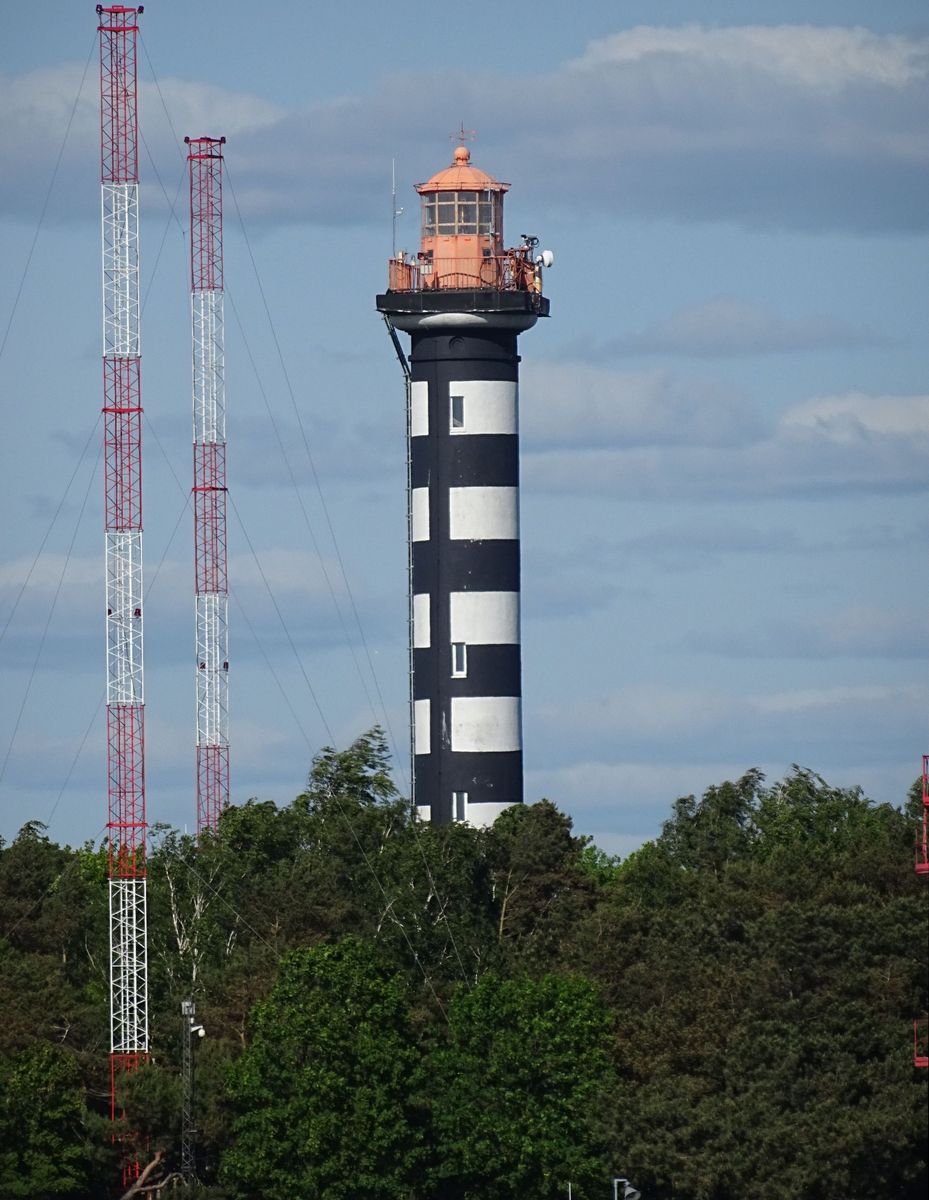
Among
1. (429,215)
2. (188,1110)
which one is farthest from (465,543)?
(188,1110)

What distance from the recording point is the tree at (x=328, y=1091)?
102 metres

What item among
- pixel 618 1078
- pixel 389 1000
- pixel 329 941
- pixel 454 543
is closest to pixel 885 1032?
pixel 618 1078

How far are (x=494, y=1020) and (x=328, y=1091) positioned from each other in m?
5.13

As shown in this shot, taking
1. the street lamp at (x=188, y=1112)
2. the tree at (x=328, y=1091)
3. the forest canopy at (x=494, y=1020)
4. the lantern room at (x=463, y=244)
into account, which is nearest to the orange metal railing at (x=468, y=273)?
the lantern room at (x=463, y=244)

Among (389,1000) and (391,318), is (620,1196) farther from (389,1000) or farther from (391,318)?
(391,318)

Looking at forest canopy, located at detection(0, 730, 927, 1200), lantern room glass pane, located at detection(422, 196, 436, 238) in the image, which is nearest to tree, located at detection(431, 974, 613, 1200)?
forest canopy, located at detection(0, 730, 927, 1200)

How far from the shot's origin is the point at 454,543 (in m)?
123

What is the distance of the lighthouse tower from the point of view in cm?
12231

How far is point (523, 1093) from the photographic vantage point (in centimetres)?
10256

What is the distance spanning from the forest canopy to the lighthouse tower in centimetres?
204

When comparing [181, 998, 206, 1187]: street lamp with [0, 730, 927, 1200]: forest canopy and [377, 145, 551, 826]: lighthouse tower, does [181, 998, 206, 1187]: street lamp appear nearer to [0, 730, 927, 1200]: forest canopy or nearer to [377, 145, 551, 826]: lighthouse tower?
[0, 730, 927, 1200]: forest canopy

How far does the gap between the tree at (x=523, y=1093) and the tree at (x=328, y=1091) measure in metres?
1.21

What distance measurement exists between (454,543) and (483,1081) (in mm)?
24356

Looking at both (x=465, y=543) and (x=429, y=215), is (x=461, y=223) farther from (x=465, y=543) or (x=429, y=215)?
→ (x=465, y=543)
